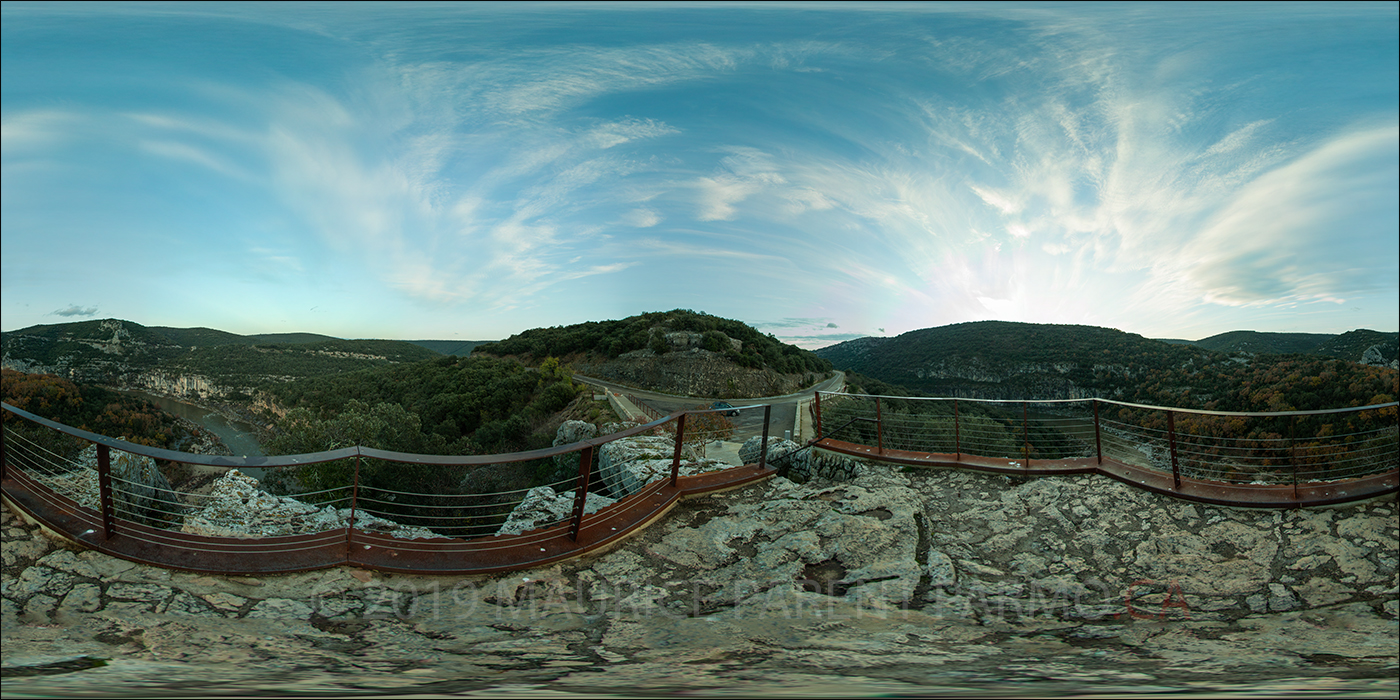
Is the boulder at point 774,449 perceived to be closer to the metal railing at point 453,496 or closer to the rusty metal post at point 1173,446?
the metal railing at point 453,496

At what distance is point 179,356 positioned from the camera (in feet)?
253

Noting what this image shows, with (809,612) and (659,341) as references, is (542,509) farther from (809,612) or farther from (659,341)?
(659,341)

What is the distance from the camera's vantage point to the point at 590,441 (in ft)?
12.0

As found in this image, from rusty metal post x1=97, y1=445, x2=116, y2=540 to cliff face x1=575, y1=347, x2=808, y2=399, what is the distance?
39537 mm

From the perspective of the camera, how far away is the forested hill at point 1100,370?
59.8ft

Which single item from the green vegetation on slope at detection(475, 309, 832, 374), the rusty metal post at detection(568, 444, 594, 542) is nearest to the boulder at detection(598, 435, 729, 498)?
the rusty metal post at detection(568, 444, 594, 542)

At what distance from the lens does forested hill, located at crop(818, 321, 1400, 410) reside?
18.2 m

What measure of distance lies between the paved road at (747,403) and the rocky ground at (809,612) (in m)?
14.5

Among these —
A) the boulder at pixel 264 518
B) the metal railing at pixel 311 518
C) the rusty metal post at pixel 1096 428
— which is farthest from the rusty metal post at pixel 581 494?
the rusty metal post at pixel 1096 428

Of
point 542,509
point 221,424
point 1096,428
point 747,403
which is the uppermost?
point 1096,428

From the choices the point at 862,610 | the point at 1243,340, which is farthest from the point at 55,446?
the point at 1243,340

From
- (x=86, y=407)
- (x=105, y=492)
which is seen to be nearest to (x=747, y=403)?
(x=105, y=492)

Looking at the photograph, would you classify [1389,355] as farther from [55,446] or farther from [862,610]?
[55,446]

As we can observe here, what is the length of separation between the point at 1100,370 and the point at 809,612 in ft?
139
